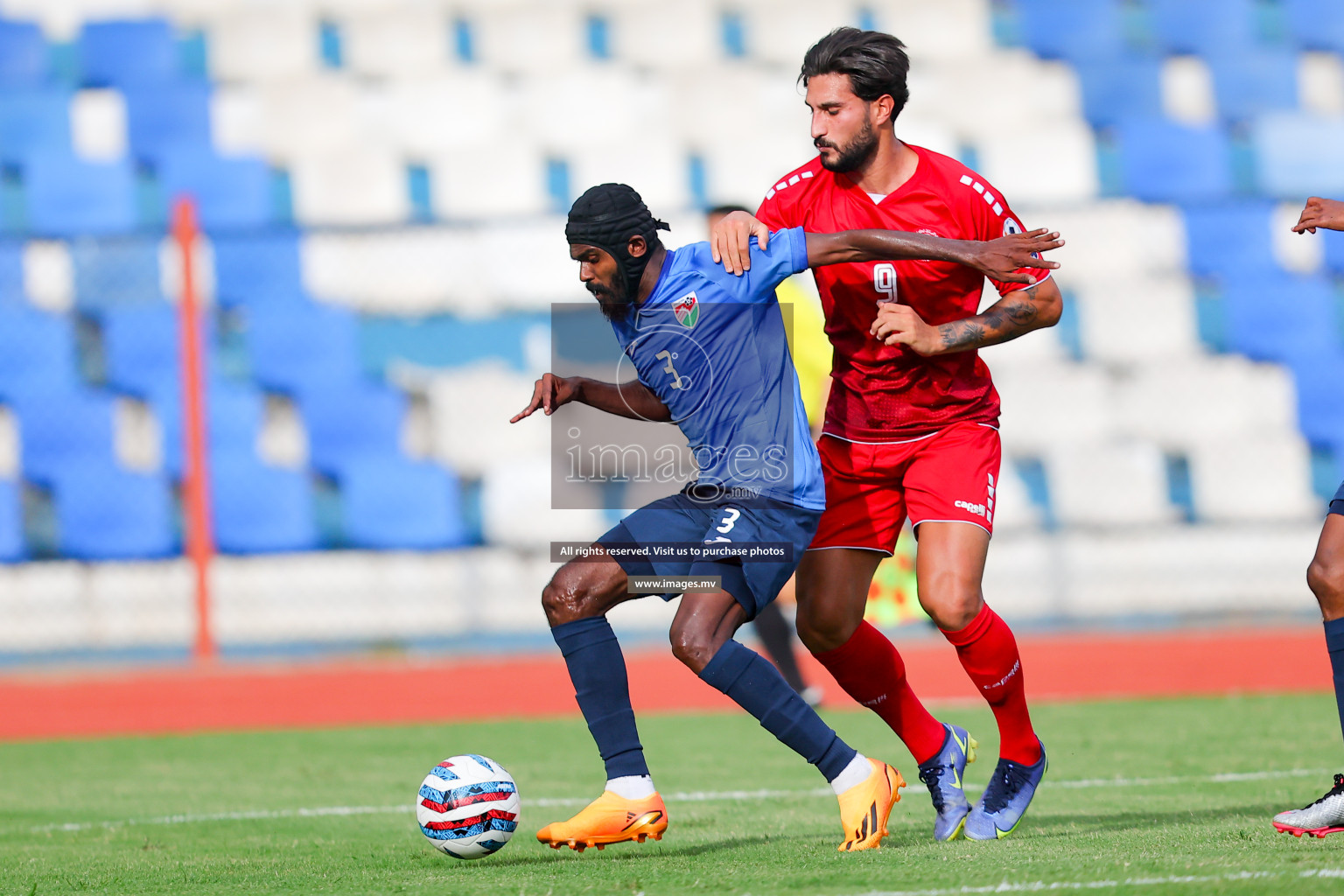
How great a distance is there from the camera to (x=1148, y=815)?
437cm

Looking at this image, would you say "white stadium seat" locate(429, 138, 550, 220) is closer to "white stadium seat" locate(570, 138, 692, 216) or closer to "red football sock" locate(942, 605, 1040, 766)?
"white stadium seat" locate(570, 138, 692, 216)

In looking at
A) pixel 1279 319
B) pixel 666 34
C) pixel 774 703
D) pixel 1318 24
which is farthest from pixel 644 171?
pixel 774 703

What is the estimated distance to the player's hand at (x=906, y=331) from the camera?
3.84 metres

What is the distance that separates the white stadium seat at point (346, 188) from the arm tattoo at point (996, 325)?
8.70 metres

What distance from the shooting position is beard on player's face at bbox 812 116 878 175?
409cm

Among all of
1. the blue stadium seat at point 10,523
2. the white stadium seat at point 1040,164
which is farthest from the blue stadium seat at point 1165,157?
the blue stadium seat at point 10,523

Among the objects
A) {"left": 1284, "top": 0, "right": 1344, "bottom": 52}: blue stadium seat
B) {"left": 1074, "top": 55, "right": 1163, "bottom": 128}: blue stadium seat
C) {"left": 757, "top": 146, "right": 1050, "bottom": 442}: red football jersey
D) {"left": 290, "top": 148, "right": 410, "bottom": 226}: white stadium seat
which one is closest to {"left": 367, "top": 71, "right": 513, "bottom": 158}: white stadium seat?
{"left": 290, "top": 148, "right": 410, "bottom": 226}: white stadium seat

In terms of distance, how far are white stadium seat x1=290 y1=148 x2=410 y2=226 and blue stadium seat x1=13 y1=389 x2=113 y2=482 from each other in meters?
2.71

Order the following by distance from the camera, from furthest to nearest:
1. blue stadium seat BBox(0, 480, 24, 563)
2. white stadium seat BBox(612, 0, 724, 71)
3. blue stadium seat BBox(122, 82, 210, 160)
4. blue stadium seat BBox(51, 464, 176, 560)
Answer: white stadium seat BBox(612, 0, 724, 71) < blue stadium seat BBox(122, 82, 210, 160) < blue stadium seat BBox(51, 464, 176, 560) < blue stadium seat BBox(0, 480, 24, 563)

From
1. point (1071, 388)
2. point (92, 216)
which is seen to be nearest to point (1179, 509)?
point (1071, 388)

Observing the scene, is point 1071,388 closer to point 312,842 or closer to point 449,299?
point 449,299

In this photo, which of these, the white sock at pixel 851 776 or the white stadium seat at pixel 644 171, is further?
the white stadium seat at pixel 644 171

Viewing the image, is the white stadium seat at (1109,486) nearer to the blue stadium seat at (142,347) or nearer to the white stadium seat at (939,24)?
the white stadium seat at (939,24)

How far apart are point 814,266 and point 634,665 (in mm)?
4330
